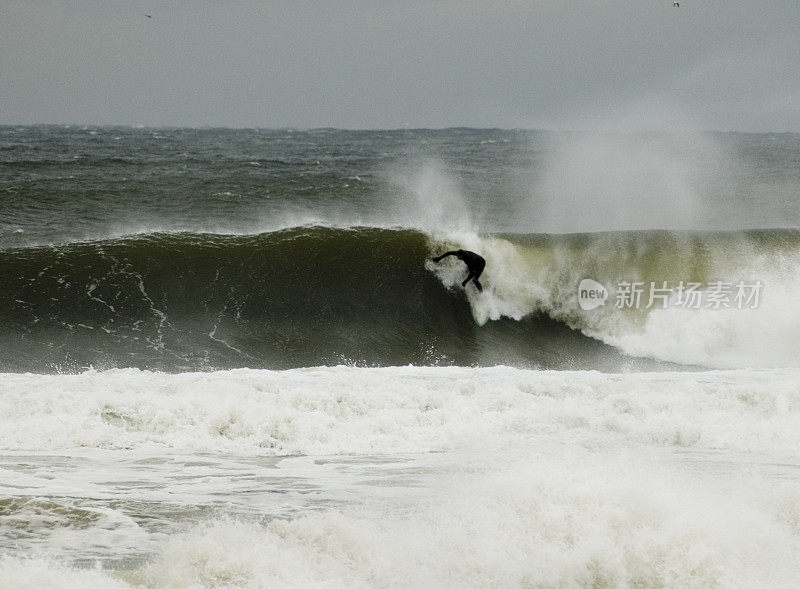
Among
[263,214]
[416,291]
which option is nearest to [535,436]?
[416,291]

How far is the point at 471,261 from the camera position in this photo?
1266 centimetres

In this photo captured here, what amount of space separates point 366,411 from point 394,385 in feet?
2.31

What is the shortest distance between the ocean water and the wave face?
0.17 ft

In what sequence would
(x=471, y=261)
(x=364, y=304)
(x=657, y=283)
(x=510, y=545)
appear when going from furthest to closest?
(x=657, y=283), (x=471, y=261), (x=364, y=304), (x=510, y=545)

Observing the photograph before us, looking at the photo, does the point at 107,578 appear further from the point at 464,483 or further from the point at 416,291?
the point at 416,291

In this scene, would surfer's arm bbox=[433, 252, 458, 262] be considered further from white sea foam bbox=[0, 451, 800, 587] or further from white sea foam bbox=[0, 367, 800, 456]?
white sea foam bbox=[0, 451, 800, 587]

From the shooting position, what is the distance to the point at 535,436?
21.9ft

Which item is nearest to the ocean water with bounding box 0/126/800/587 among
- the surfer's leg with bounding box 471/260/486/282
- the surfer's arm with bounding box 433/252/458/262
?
the surfer's arm with bounding box 433/252/458/262

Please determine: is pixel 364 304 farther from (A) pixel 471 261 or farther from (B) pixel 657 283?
(B) pixel 657 283

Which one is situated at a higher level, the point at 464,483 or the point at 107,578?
the point at 464,483

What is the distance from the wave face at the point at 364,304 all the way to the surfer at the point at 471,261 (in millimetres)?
204

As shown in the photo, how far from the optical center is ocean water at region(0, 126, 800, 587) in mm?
4152

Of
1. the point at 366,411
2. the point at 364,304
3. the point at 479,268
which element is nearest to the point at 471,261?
A: the point at 479,268

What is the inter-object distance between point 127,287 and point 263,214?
17.3 ft
